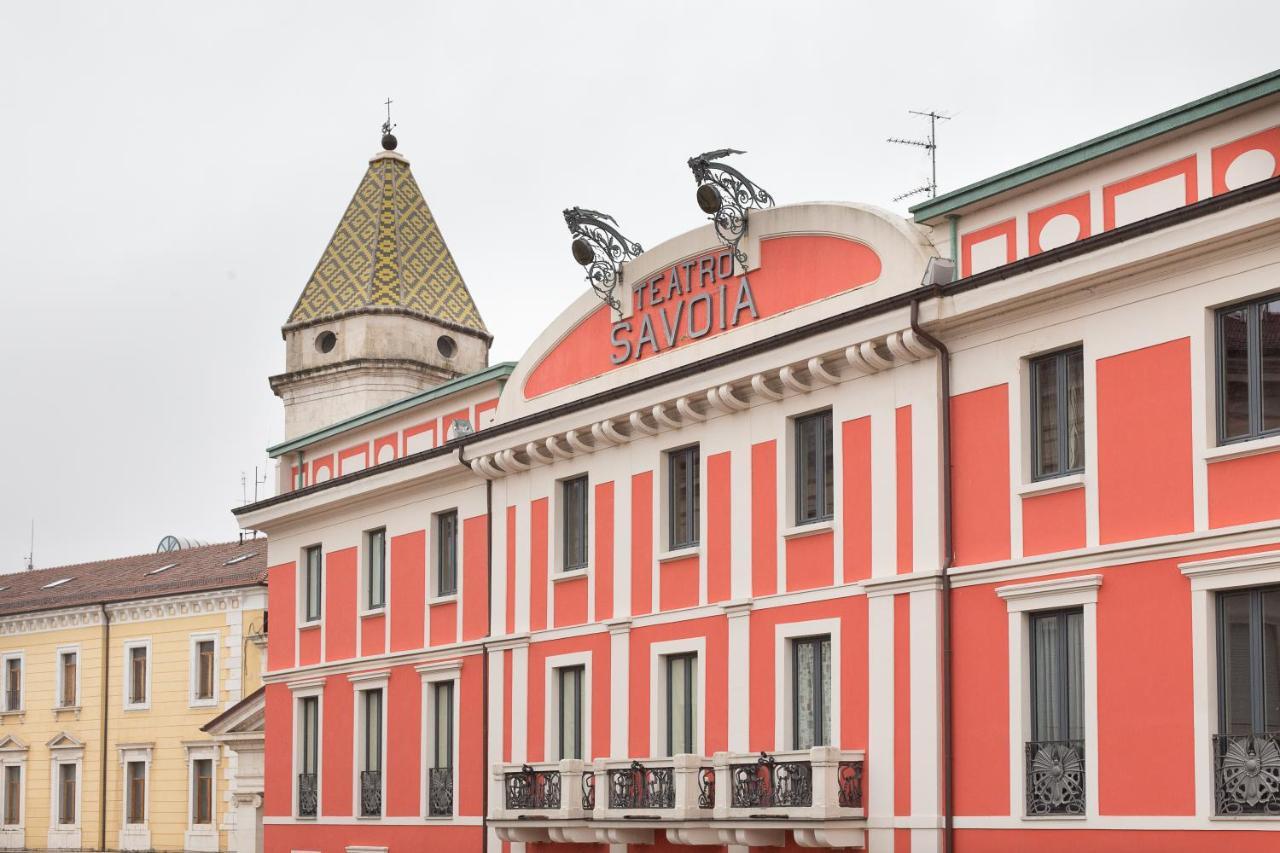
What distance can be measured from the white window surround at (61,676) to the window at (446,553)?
85.2 ft

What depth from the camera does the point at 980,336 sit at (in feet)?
74.7

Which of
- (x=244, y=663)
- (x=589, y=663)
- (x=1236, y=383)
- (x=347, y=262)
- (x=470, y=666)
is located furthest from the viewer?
(x=347, y=262)

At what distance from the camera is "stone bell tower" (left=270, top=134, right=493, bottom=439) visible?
5222 cm

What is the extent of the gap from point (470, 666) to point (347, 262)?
946 inches

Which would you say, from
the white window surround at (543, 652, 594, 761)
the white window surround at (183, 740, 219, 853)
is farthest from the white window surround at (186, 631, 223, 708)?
the white window surround at (543, 652, 594, 761)

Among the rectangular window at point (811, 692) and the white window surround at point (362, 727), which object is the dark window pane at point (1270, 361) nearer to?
the rectangular window at point (811, 692)

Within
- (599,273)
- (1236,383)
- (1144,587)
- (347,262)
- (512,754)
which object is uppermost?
(347,262)

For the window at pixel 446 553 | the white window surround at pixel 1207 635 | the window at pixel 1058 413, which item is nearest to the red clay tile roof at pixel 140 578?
the window at pixel 446 553

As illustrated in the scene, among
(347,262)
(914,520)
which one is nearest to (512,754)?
(914,520)

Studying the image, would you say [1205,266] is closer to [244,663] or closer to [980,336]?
[980,336]

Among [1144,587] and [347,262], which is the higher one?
[347,262]

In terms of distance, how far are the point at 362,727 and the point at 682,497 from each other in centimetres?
942

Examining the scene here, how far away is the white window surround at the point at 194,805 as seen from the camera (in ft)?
164

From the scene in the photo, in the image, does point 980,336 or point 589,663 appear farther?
point 589,663
